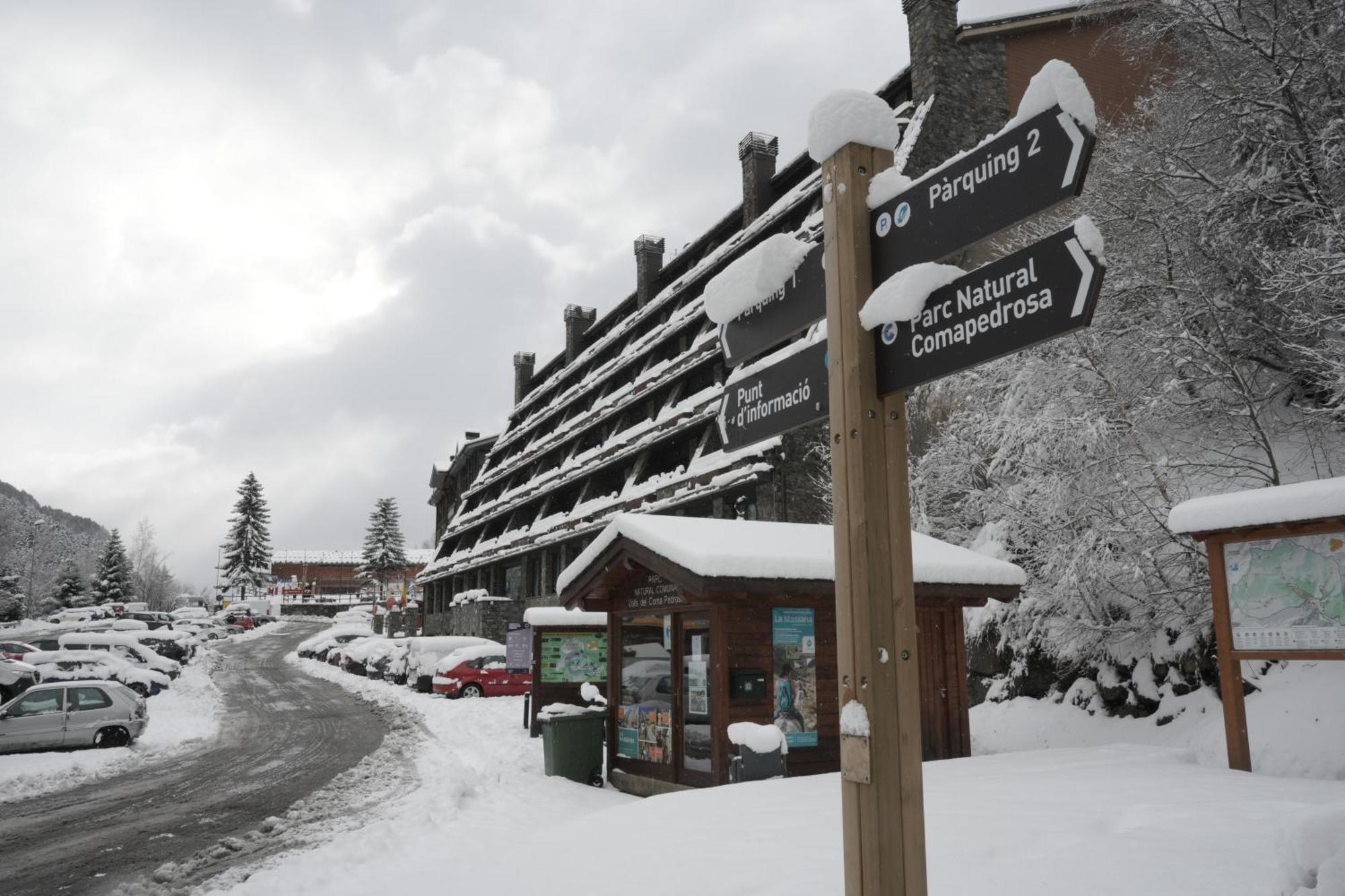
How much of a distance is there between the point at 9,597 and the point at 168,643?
44.4 meters

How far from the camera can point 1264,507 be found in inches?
298

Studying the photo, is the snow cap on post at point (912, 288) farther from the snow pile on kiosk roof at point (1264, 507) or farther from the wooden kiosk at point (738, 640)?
the wooden kiosk at point (738, 640)

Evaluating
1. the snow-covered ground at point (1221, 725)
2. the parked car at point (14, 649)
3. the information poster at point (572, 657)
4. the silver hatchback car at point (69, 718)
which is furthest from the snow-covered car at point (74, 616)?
the snow-covered ground at point (1221, 725)

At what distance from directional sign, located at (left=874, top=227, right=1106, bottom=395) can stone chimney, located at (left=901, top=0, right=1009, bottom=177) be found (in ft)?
87.7

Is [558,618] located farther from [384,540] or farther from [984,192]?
[384,540]

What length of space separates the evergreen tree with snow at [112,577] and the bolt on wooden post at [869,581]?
9831 cm

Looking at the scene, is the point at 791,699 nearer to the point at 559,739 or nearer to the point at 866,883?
the point at 559,739

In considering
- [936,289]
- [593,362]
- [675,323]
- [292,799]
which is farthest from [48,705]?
[593,362]

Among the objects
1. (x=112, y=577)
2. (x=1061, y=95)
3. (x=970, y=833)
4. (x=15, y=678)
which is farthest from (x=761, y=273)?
(x=112, y=577)

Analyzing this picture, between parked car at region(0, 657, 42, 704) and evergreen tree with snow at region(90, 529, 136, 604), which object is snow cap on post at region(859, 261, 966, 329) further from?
evergreen tree with snow at region(90, 529, 136, 604)

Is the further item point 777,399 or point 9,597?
point 9,597

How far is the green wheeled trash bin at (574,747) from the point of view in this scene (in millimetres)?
13039

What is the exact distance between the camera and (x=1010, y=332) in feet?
9.63

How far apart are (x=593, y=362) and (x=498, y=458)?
45.3 ft
